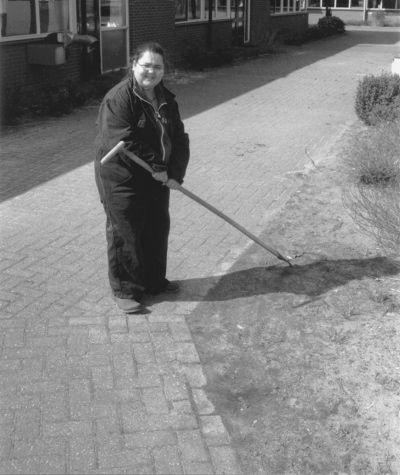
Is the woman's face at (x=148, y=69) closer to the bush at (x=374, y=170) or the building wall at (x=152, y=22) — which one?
the bush at (x=374, y=170)

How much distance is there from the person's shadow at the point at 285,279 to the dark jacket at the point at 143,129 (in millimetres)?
989

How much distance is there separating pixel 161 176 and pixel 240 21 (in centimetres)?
2087

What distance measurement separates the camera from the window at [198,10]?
19.5 m

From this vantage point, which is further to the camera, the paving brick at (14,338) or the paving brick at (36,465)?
the paving brick at (14,338)

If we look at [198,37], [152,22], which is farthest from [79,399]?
[198,37]

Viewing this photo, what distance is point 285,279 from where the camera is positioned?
213 inches

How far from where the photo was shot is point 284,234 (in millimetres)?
6395

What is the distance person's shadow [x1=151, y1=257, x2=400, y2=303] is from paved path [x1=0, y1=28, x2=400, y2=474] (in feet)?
0.17

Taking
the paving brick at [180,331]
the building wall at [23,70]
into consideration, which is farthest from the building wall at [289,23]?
the paving brick at [180,331]

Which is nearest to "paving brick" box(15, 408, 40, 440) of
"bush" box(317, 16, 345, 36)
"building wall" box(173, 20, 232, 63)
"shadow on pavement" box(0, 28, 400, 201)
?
"shadow on pavement" box(0, 28, 400, 201)

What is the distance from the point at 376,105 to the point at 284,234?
16.3ft

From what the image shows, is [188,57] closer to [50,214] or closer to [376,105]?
[376,105]

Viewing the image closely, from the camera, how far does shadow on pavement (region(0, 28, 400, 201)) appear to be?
8.38 meters

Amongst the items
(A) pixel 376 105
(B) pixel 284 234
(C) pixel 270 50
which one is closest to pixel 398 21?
(C) pixel 270 50
